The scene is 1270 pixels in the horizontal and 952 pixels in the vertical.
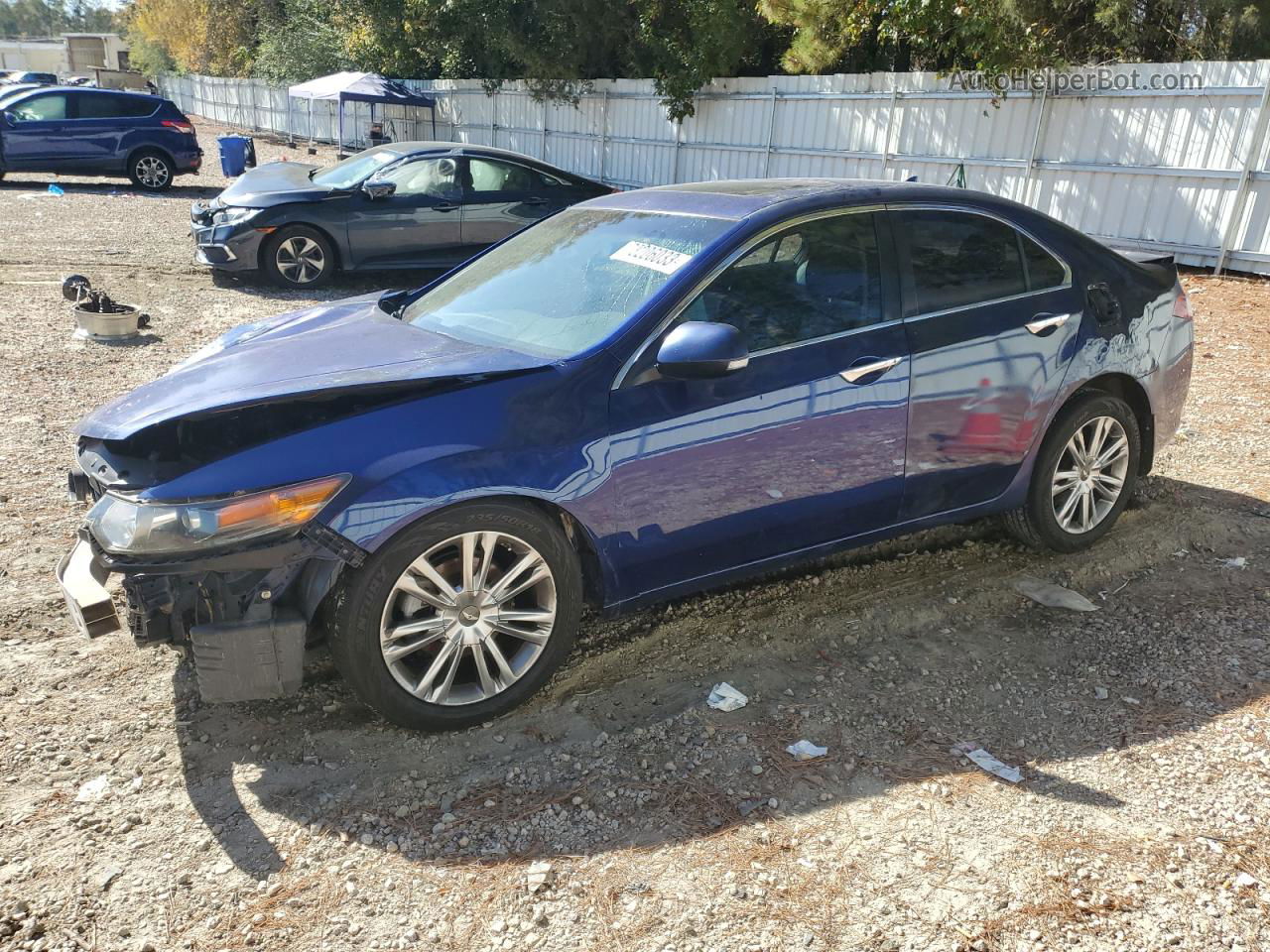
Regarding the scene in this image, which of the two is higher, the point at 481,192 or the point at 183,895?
the point at 481,192

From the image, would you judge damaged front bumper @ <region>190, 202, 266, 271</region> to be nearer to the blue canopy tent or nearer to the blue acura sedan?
the blue acura sedan

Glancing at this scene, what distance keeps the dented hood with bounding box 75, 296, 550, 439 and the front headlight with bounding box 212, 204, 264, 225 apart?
6578 millimetres

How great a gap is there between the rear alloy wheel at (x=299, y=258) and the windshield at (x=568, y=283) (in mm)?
6359

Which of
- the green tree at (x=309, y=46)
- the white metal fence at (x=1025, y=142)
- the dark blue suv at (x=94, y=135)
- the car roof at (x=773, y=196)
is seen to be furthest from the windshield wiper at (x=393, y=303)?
the green tree at (x=309, y=46)

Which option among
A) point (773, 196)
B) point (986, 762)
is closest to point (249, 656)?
point (986, 762)

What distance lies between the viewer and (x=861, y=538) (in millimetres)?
3963

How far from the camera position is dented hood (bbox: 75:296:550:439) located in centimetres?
312

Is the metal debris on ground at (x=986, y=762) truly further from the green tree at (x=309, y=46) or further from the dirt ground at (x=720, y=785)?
the green tree at (x=309, y=46)

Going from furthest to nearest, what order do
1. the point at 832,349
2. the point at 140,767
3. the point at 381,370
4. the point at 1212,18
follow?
the point at 1212,18 < the point at 832,349 < the point at 381,370 < the point at 140,767

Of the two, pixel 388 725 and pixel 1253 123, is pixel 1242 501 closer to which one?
pixel 388 725

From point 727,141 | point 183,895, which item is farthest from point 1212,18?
point 183,895

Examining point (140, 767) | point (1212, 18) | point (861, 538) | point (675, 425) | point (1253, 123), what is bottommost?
point (140, 767)

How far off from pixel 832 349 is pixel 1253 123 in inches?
356

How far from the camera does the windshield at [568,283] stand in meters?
3.56
